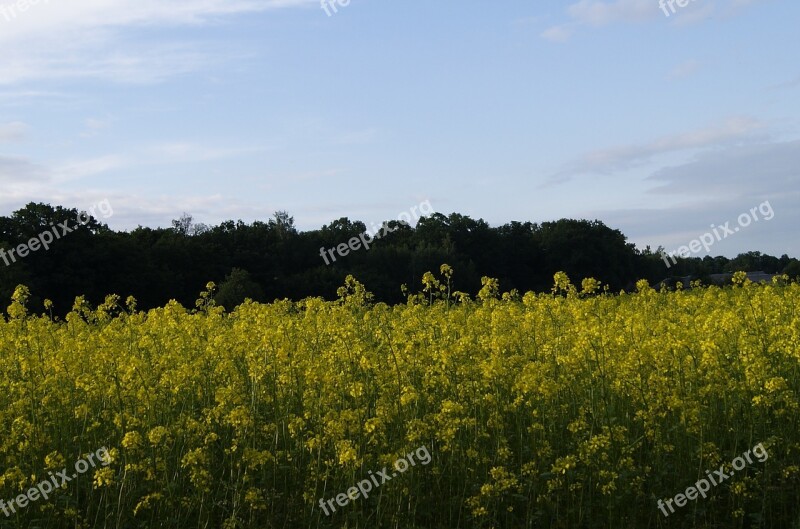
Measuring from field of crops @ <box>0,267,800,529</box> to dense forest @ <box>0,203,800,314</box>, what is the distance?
52.1 ft

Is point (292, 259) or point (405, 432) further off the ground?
point (292, 259)

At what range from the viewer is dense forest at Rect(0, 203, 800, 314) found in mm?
45500

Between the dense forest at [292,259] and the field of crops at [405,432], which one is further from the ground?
the dense forest at [292,259]

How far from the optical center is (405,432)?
292 inches

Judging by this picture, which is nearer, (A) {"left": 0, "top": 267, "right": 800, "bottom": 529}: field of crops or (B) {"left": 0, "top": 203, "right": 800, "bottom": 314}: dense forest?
(A) {"left": 0, "top": 267, "right": 800, "bottom": 529}: field of crops

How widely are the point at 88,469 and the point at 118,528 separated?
3.97ft

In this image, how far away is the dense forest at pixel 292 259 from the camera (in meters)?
45.5

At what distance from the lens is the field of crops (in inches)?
258

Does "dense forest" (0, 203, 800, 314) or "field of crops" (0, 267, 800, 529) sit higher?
"dense forest" (0, 203, 800, 314)

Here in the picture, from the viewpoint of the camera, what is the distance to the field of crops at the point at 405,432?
21.5ft

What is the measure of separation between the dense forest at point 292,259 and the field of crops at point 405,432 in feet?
52.1

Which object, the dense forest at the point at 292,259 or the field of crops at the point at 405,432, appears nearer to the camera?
the field of crops at the point at 405,432

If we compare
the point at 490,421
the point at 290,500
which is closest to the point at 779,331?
the point at 490,421

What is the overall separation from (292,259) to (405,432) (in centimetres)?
5704
